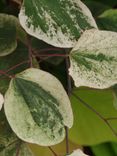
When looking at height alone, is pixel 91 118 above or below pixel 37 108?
below

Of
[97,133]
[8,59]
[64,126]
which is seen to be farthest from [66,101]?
[97,133]

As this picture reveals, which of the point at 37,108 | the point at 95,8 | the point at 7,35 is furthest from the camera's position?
the point at 95,8

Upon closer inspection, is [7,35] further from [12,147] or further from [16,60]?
[12,147]

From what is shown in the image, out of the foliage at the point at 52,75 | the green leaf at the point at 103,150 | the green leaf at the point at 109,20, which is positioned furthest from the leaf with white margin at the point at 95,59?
the green leaf at the point at 103,150

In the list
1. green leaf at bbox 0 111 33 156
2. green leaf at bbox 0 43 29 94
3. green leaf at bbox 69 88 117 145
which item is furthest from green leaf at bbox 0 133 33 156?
green leaf at bbox 69 88 117 145

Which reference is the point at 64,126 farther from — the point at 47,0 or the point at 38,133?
the point at 47,0

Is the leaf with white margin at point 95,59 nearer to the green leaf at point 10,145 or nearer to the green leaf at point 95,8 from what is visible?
the green leaf at point 10,145

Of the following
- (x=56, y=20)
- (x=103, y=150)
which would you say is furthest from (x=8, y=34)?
(x=103, y=150)
